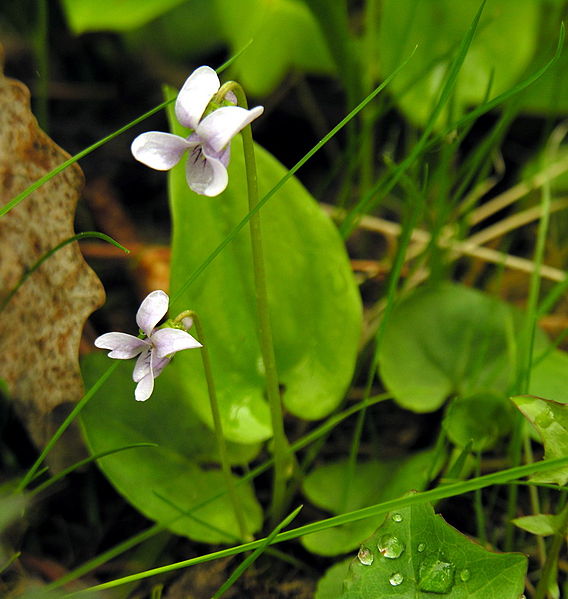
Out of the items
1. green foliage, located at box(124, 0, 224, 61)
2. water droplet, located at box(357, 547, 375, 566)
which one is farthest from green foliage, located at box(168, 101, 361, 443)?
green foliage, located at box(124, 0, 224, 61)

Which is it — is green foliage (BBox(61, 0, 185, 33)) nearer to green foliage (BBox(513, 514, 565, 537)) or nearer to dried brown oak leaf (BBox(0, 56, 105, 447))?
dried brown oak leaf (BBox(0, 56, 105, 447))

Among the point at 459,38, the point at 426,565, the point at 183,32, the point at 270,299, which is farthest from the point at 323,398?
the point at 183,32

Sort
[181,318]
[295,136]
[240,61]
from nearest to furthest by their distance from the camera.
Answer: [181,318], [240,61], [295,136]

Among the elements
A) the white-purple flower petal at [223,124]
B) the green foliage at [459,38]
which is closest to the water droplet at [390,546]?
the white-purple flower petal at [223,124]

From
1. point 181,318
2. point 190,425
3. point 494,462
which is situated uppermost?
point 181,318

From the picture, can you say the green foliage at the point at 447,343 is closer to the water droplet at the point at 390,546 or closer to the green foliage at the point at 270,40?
the water droplet at the point at 390,546

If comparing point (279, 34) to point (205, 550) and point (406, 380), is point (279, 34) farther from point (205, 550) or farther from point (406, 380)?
point (205, 550)

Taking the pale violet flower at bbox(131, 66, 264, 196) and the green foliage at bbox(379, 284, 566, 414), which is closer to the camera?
the pale violet flower at bbox(131, 66, 264, 196)

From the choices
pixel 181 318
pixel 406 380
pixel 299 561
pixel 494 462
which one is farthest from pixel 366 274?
pixel 181 318
